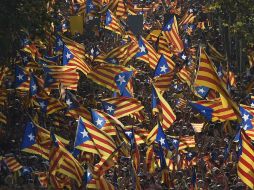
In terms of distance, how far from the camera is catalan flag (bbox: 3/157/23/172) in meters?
18.5

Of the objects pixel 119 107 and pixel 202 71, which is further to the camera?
pixel 119 107

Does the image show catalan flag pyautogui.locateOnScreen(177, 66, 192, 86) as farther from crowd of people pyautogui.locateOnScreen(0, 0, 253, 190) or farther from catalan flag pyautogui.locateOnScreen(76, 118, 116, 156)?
catalan flag pyautogui.locateOnScreen(76, 118, 116, 156)

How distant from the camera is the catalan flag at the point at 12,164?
18547 mm

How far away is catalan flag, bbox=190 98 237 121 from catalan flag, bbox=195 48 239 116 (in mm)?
1569

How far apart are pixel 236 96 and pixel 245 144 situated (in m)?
12.1

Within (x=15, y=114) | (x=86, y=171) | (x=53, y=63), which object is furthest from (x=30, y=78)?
(x=86, y=171)

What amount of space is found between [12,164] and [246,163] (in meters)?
6.67

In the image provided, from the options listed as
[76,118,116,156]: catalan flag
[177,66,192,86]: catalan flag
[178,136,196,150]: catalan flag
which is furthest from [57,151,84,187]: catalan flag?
[177,66,192,86]: catalan flag

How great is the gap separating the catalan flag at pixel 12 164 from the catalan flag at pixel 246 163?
636cm

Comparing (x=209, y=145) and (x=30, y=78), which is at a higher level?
(x=30, y=78)

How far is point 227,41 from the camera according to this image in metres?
38.2

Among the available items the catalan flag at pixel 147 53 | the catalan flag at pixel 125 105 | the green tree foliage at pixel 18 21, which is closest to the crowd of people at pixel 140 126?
the catalan flag at pixel 125 105

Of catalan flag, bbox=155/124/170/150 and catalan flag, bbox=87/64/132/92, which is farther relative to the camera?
catalan flag, bbox=87/64/132/92

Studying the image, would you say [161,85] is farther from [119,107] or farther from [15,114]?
[15,114]
